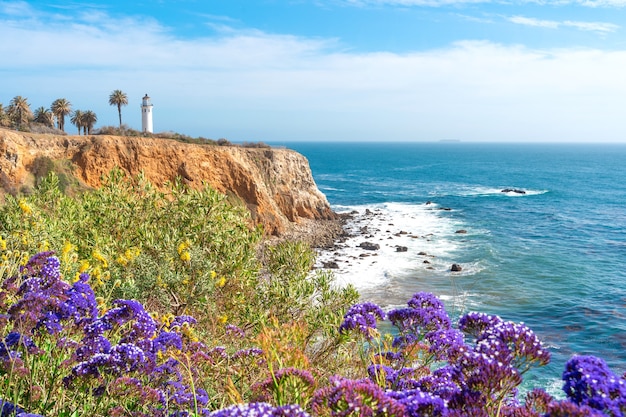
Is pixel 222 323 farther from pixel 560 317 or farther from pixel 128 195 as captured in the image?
pixel 560 317

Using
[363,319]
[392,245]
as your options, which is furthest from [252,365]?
[392,245]

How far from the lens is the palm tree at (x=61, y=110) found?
71.2 metres

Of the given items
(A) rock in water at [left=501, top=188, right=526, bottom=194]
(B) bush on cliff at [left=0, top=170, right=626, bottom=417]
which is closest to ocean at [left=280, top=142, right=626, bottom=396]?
(A) rock in water at [left=501, top=188, right=526, bottom=194]

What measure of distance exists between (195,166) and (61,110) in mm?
28791

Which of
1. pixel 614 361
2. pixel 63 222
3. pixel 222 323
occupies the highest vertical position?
pixel 63 222

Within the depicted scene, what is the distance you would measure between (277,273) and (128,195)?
244 inches

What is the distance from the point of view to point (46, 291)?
5027mm

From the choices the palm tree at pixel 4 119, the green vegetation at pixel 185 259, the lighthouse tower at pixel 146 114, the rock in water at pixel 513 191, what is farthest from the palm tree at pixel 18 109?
the rock in water at pixel 513 191

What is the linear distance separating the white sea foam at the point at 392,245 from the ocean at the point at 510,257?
12 centimetres

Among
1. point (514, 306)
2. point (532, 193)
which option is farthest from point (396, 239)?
point (532, 193)

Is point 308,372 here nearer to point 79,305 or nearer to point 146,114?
point 79,305

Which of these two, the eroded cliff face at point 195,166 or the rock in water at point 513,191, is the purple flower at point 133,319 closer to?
the eroded cliff face at point 195,166

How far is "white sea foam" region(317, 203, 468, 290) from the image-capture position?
47369mm

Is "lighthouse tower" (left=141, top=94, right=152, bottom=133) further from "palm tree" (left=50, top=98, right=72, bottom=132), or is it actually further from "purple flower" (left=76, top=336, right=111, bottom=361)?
"purple flower" (left=76, top=336, right=111, bottom=361)
